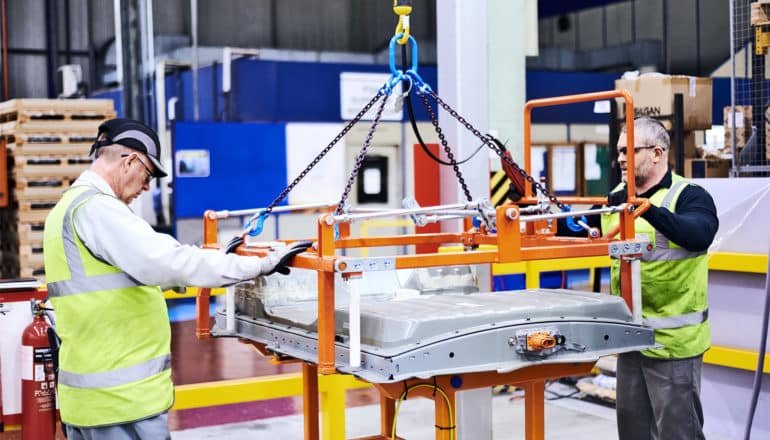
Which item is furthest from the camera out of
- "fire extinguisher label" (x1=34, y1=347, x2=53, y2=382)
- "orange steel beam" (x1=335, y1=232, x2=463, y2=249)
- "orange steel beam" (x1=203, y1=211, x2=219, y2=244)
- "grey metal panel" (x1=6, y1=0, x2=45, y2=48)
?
"grey metal panel" (x1=6, y1=0, x2=45, y2=48)

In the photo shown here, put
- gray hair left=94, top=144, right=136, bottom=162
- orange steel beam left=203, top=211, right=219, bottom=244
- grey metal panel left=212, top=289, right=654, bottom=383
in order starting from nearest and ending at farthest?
grey metal panel left=212, top=289, right=654, bottom=383
gray hair left=94, top=144, right=136, bottom=162
orange steel beam left=203, top=211, right=219, bottom=244

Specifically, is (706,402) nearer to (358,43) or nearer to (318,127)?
(318,127)

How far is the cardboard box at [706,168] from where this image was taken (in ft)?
30.0

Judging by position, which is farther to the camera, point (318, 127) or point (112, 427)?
point (318, 127)

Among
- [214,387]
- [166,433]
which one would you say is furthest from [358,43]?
[166,433]

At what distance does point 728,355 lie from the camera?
19.8ft

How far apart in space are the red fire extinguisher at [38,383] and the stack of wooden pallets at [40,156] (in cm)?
543

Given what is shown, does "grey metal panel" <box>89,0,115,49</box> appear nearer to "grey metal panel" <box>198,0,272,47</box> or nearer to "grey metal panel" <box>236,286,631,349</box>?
"grey metal panel" <box>198,0,272,47</box>

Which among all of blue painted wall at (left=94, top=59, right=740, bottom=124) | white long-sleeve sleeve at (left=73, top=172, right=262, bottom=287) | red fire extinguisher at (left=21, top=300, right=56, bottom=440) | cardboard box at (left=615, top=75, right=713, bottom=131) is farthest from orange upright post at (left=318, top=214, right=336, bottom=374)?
blue painted wall at (left=94, top=59, right=740, bottom=124)

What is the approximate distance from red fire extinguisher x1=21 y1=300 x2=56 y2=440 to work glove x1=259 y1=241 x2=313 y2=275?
258cm

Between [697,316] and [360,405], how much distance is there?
141 inches

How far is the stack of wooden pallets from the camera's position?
1080cm

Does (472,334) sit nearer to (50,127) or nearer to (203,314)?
(203,314)

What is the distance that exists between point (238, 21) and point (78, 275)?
22.6 metres
